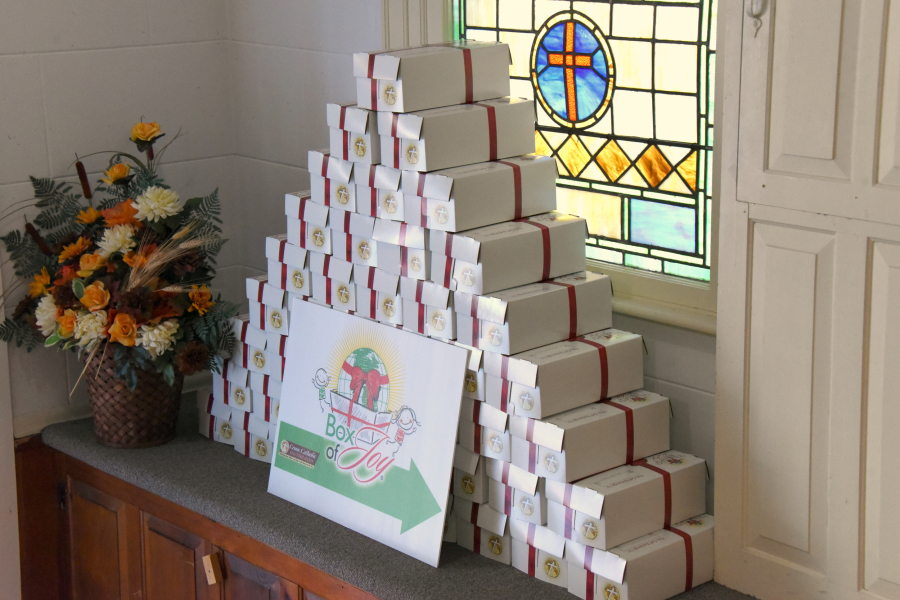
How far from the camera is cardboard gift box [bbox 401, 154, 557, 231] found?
1.91 m

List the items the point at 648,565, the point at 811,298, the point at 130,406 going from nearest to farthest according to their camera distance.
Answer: the point at 811,298 < the point at 648,565 < the point at 130,406

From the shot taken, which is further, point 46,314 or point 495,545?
point 46,314

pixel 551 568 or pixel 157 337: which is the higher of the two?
pixel 157 337

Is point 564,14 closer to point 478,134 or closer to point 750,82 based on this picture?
point 478,134

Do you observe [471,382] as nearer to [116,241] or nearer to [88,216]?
[116,241]

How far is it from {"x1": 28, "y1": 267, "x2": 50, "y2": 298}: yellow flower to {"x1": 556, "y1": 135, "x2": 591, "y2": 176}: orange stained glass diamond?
1.27 meters

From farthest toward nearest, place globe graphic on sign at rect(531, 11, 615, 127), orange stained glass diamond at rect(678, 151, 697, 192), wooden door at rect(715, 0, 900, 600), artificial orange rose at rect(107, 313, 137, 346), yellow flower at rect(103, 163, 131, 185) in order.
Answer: yellow flower at rect(103, 163, 131, 185)
artificial orange rose at rect(107, 313, 137, 346)
globe graphic on sign at rect(531, 11, 615, 127)
orange stained glass diamond at rect(678, 151, 697, 192)
wooden door at rect(715, 0, 900, 600)

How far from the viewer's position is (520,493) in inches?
74.2

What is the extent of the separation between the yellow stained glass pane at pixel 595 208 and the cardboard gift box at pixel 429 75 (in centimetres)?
28

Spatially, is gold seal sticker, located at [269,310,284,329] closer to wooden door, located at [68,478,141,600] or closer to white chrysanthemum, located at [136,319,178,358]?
white chrysanthemum, located at [136,319,178,358]

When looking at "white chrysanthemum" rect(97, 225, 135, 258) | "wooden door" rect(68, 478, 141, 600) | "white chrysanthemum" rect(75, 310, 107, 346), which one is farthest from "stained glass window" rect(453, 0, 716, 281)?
"wooden door" rect(68, 478, 141, 600)

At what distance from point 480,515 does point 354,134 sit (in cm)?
79

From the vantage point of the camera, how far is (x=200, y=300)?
7.90 feet

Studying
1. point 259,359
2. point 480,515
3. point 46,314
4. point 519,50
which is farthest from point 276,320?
point 519,50
